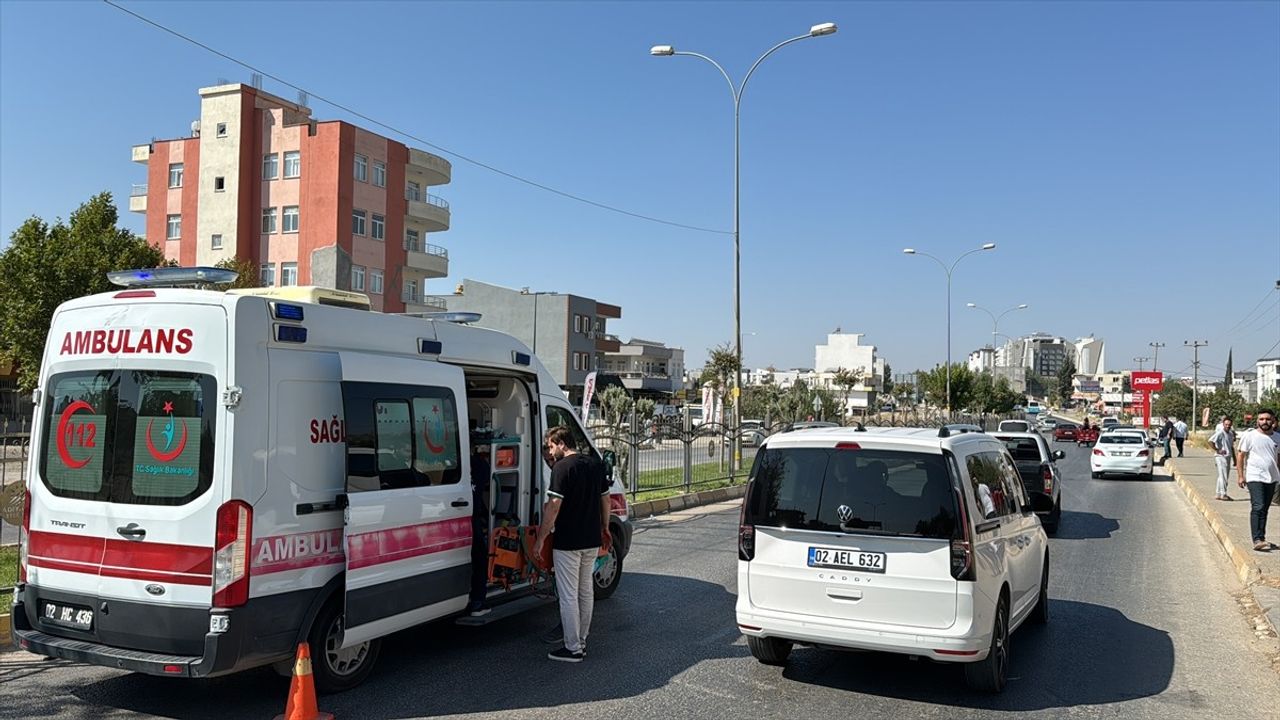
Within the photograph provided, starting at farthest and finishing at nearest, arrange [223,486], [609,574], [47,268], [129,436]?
[47,268] → [609,574] → [129,436] → [223,486]

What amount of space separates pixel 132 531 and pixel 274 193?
45.6 m

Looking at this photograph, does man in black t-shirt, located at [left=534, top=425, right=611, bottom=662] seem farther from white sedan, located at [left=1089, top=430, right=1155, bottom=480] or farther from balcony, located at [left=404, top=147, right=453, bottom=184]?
balcony, located at [left=404, top=147, right=453, bottom=184]

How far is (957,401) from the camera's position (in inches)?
2611

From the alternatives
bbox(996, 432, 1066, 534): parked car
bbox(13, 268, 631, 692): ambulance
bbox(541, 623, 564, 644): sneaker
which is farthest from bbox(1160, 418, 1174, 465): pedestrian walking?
bbox(13, 268, 631, 692): ambulance

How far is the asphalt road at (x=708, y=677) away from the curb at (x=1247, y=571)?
27 cm

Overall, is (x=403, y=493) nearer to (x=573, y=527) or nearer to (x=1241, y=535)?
(x=573, y=527)

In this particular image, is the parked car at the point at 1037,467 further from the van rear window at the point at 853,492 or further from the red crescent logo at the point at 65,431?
the red crescent logo at the point at 65,431

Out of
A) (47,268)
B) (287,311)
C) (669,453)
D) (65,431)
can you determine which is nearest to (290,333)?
(287,311)

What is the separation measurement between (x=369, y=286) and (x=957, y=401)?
41.6m

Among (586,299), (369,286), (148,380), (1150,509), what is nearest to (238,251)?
(369,286)

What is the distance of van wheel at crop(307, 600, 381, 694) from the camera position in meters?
5.83

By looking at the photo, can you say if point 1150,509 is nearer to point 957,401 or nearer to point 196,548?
point 196,548

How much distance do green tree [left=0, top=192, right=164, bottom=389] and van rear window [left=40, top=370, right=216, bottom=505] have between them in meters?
32.0

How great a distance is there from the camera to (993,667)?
241 inches
